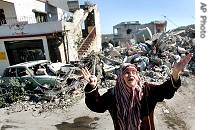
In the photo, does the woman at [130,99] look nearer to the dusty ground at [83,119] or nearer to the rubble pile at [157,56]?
the dusty ground at [83,119]

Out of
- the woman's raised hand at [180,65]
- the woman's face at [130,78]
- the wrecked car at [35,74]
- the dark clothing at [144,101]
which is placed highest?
the woman's raised hand at [180,65]

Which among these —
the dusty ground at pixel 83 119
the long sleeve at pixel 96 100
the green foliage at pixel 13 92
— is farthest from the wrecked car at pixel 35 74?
the long sleeve at pixel 96 100

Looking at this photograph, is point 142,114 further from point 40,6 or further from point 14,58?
point 40,6

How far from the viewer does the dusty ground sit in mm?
8624

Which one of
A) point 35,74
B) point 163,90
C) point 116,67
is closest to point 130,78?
point 163,90

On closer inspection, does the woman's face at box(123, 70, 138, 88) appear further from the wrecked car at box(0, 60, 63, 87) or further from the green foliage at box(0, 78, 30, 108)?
the green foliage at box(0, 78, 30, 108)

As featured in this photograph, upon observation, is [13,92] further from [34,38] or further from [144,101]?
[144,101]

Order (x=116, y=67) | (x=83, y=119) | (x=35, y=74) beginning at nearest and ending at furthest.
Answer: (x=83, y=119), (x=35, y=74), (x=116, y=67)

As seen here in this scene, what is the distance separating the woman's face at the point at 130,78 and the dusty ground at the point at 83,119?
221 inches

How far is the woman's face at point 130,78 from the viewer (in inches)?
112

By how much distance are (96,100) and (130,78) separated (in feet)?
1.33

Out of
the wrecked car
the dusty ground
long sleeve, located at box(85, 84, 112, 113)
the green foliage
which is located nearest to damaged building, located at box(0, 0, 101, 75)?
the wrecked car

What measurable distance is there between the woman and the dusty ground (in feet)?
17.8

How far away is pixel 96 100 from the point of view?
2982mm
